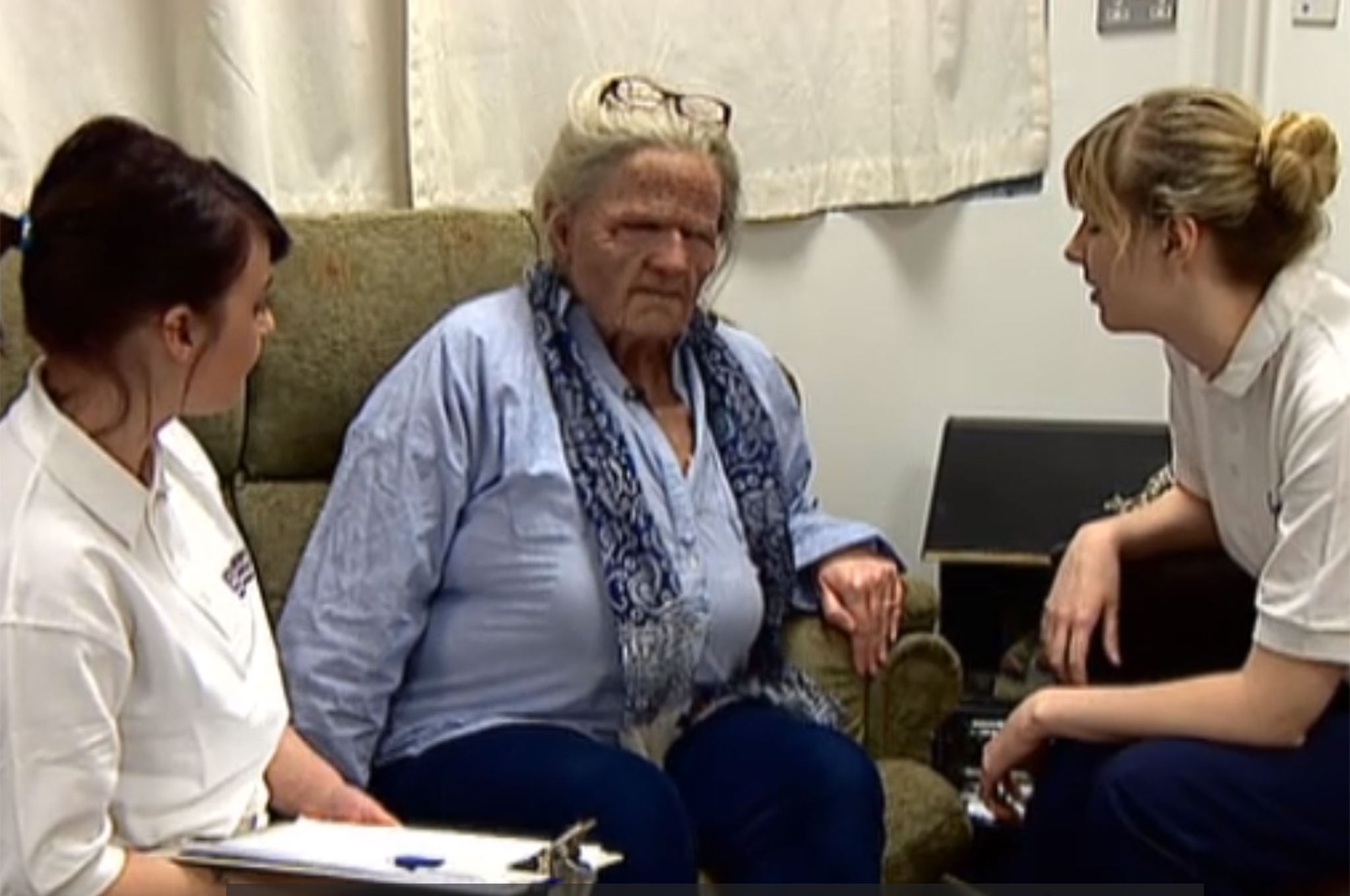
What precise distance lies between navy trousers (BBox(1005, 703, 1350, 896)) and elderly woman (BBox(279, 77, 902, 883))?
0.92ft

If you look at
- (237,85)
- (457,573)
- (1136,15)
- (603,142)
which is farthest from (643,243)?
(1136,15)

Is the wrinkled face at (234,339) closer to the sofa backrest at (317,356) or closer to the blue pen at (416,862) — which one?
the blue pen at (416,862)

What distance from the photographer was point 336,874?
1.35 m

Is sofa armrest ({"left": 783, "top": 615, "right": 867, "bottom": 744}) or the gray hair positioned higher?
the gray hair

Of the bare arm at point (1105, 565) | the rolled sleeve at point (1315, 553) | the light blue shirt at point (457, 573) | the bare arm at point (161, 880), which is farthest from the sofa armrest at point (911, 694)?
the bare arm at point (161, 880)

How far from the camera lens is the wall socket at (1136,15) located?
2.93 metres

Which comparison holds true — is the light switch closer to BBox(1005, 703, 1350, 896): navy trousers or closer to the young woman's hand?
the young woman's hand

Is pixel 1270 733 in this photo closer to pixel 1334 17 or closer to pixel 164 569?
pixel 164 569

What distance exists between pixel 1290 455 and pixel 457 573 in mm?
Answer: 839

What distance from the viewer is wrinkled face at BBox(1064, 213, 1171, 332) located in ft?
5.67

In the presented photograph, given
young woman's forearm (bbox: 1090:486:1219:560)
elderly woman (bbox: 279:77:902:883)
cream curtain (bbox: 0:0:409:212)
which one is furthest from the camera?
cream curtain (bbox: 0:0:409:212)

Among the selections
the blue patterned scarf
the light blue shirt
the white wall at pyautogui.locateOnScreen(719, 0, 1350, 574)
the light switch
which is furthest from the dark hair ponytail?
the light switch

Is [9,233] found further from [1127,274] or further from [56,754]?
[1127,274]

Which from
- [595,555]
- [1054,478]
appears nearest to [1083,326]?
[1054,478]
